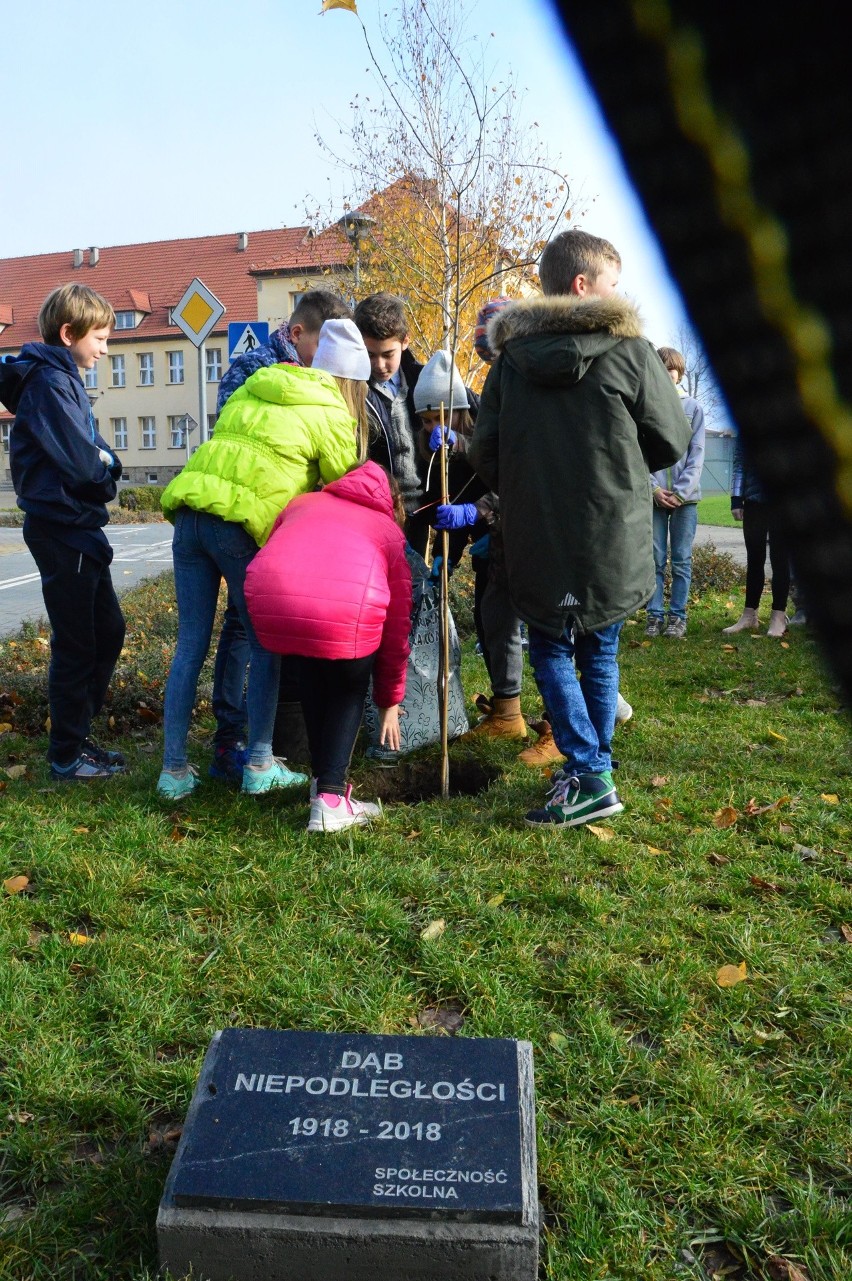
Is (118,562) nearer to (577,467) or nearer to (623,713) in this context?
(623,713)

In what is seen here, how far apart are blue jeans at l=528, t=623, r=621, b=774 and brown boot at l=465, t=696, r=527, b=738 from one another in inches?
45.5

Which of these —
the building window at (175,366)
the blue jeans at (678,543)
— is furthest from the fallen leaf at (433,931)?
the building window at (175,366)

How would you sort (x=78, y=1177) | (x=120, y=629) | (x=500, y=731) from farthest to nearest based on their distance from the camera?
(x=500, y=731) → (x=120, y=629) → (x=78, y=1177)

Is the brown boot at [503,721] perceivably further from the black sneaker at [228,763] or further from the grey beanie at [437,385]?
the grey beanie at [437,385]

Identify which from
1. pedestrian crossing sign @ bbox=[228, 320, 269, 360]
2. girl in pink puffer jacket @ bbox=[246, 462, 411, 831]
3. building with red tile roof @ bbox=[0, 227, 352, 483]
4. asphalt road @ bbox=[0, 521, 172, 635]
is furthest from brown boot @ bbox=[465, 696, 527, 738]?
building with red tile roof @ bbox=[0, 227, 352, 483]

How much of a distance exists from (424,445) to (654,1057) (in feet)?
10.3

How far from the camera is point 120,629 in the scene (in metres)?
4.74

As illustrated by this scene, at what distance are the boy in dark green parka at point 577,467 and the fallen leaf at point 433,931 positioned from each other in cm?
88

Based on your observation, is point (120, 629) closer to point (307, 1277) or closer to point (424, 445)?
point (424, 445)

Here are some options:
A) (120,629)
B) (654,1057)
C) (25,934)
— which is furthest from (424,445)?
(654,1057)

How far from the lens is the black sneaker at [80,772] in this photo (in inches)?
181

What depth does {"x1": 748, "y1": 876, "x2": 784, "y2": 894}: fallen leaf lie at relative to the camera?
3447 millimetres

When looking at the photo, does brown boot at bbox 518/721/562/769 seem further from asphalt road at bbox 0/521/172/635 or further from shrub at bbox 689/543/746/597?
shrub at bbox 689/543/746/597

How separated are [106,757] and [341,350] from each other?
2.24 meters
